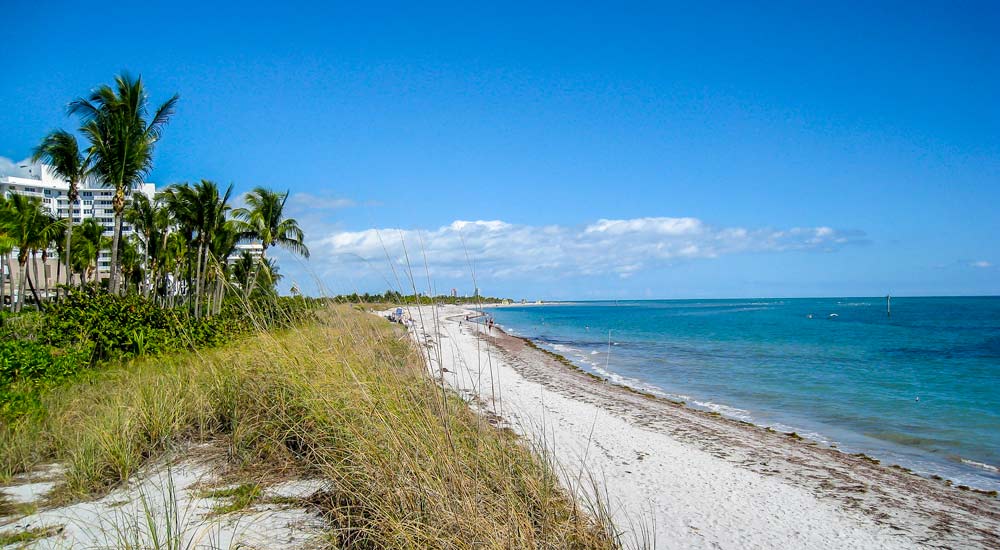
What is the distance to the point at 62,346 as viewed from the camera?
849 cm

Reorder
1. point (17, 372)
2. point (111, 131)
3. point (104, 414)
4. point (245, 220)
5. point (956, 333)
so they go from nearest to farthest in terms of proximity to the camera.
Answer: point (104, 414) < point (17, 372) < point (111, 131) < point (245, 220) < point (956, 333)

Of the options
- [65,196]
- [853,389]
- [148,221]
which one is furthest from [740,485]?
[65,196]

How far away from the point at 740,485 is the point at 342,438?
5349mm

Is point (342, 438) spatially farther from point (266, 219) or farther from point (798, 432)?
point (266, 219)

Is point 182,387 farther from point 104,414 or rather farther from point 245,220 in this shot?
point 245,220

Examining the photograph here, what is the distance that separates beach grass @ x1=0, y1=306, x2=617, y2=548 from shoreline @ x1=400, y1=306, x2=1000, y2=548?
34cm


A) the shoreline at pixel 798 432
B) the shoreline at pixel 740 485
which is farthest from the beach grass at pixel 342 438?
the shoreline at pixel 798 432

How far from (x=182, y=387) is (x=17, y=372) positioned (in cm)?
218

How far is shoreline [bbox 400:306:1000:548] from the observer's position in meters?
5.58

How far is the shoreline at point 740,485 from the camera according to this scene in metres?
5.58

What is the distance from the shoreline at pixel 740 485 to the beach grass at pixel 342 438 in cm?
34

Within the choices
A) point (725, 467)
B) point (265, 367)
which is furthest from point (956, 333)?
point (265, 367)

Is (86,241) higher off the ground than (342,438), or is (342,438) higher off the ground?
(86,241)

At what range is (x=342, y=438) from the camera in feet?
13.3
